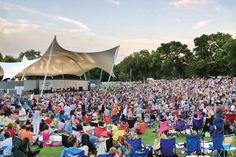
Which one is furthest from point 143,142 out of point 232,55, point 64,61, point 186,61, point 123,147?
point 186,61

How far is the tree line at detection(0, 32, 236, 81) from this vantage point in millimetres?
81281

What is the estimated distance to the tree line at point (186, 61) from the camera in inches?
3200

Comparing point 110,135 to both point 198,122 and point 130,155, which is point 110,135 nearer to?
point 130,155

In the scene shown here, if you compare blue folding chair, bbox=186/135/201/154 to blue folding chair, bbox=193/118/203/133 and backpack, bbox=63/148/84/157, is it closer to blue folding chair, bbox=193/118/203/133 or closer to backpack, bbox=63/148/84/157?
backpack, bbox=63/148/84/157

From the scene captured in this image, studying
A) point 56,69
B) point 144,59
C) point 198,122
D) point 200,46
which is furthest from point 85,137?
point 144,59

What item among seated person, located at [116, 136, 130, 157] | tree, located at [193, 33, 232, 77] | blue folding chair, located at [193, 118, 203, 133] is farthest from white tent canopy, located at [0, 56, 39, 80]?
tree, located at [193, 33, 232, 77]

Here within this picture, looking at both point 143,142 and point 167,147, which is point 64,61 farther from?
point 167,147

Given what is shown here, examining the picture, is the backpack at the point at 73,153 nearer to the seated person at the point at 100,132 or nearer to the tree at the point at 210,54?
the seated person at the point at 100,132

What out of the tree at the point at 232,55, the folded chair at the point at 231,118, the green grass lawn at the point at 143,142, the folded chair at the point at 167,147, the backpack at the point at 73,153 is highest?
the tree at the point at 232,55

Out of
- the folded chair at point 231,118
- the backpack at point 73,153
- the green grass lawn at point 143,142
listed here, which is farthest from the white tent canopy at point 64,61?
the backpack at point 73,153

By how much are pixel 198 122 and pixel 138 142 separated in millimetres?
5191

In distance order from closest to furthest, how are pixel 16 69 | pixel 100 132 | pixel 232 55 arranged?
pixel 100 132, pixel 16 69, pixel 232 55

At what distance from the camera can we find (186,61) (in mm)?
101438

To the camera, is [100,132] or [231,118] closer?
[100,132]
